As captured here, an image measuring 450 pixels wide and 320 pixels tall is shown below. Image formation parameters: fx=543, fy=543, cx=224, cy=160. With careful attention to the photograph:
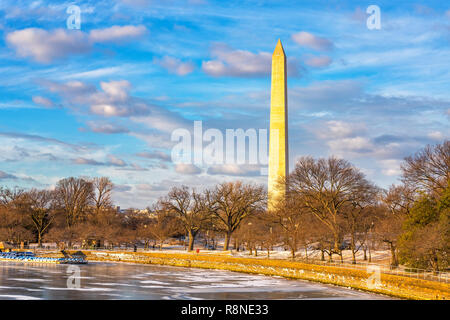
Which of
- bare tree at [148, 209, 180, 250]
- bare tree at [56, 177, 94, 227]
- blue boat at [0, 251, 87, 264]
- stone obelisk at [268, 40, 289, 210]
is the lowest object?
blue boat at [0, 251, 87, 264]

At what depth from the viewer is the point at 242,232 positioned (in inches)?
2712

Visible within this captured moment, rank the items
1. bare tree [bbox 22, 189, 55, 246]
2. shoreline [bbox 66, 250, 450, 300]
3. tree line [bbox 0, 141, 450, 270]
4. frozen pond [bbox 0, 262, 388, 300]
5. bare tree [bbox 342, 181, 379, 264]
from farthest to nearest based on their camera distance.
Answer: bare tree [bbox 22, 189, 55, 246]
bare tree [bbox 342, 181, 379, 264]
tree line [bbox 0, 141, 450, 270]
shoreline [bbox 66, 250, 450, 300]
frozen pond [bbox 0, 262, 388, 300]

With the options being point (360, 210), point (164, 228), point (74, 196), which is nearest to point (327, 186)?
point (360, 210)

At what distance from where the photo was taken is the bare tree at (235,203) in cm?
7912

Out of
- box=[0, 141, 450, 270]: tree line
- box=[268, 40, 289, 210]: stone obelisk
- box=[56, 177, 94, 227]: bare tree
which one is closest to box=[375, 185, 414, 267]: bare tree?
box=[0, 141, 450, 270]: tree line

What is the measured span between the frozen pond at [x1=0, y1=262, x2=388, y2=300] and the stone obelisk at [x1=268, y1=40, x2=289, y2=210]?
104 ft

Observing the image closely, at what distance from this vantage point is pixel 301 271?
4734 cm

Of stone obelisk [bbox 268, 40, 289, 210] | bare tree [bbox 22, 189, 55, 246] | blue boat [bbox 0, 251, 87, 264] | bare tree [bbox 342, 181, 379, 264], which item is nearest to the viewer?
bare tree [bbox 342, 181, 379, 264]

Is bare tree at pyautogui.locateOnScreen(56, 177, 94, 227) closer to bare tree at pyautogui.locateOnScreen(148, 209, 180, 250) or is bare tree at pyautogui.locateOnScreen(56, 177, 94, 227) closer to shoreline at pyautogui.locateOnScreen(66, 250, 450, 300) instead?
bare tree at pyautogui.locateOnScreen(148, 209, 180, 250)

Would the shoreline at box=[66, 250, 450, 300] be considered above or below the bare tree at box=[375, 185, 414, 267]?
below

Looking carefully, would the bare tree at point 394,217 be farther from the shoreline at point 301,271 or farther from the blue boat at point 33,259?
the blue boat at point 33,259

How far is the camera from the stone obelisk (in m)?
78.9

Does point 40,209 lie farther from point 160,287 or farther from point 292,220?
point 160,287
